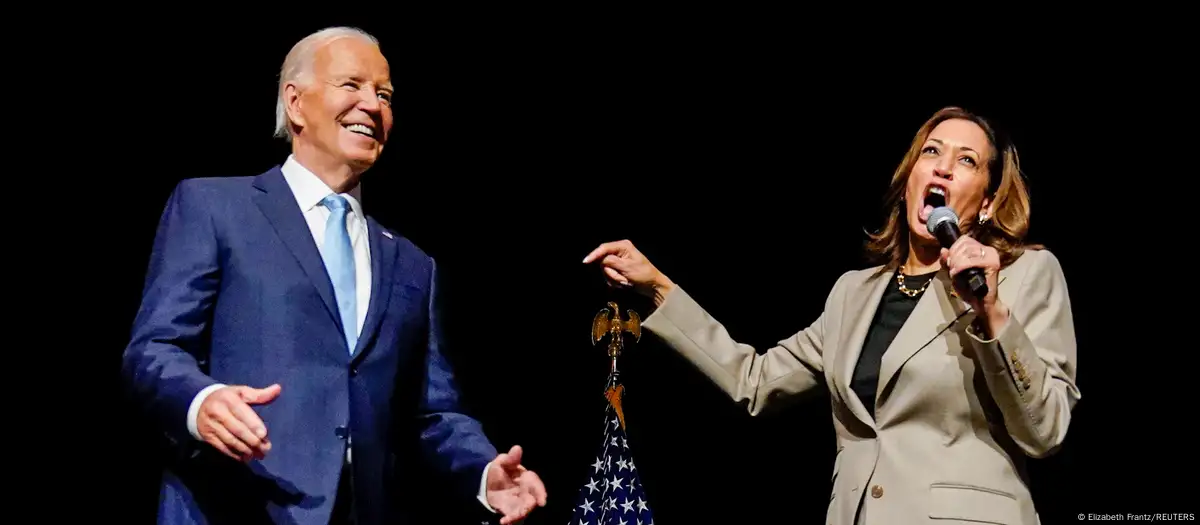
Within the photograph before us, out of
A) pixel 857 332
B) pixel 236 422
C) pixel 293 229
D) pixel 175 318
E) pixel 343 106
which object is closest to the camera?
pixel 236 422

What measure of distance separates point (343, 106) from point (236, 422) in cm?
68

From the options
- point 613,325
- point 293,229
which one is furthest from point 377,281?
point 613,325

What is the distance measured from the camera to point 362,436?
2.46 meters

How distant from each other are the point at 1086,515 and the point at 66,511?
223cm

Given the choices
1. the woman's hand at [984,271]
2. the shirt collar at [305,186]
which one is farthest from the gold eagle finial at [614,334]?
the woman's hand at [984,271]

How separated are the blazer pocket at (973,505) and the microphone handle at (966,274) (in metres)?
0.36

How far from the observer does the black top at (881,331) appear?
2771 millimetres

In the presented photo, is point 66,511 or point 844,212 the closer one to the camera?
point 66,511

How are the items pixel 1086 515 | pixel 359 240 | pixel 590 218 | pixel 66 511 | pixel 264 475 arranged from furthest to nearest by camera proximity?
pixel 590 218, pixel 1086 515, pixel 66 511, pixel 359 240, pixel 264 475

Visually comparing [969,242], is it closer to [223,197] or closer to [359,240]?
[359,240]

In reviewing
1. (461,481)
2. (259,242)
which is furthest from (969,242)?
(259,242)

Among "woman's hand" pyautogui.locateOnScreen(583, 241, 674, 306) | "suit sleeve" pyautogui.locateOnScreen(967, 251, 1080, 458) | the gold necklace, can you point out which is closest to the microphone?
"suit sleeve" pyautogui.locateOnScreen(967, 251, 1080, 458)

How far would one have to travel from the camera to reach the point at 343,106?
103 inches

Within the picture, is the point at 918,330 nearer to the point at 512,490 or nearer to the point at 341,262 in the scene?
the point at 512,490
